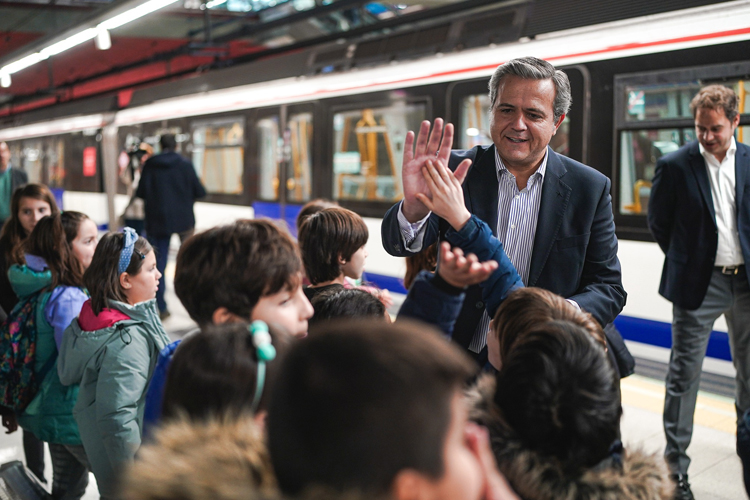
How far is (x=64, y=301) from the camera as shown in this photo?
2891 mm

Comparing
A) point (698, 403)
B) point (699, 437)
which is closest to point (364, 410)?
point (699, 437)

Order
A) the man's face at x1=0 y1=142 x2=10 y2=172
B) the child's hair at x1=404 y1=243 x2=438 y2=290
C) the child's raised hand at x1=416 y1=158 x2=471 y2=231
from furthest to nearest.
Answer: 1. the man's face at x1=0 y1=142 x2=10 y2=172
2. the child's hair at x1=404 y1=243 x2=438 y2=290
3. the child's raised hand at x1=416 y1=158 x2=471 y2=231

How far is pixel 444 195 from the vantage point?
1.82 m

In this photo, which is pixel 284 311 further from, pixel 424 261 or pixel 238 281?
pixel 424 261

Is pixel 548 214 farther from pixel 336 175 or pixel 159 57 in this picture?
pixel 159 57

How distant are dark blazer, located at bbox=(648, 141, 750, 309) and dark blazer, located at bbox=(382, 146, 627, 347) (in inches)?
58.9

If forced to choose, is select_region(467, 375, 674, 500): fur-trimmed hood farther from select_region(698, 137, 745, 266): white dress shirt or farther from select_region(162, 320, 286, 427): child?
select_region(698, 137, 745, 266): white dress shirt

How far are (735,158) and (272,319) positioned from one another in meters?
2.88

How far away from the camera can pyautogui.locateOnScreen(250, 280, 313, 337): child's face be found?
152 cm

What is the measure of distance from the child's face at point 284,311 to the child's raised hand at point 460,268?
335 mm

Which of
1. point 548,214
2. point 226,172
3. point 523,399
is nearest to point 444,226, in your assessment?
point 548,214

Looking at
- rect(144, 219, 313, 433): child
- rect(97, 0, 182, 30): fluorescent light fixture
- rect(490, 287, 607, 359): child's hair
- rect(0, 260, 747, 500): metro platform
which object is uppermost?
rect(97, 0, 182, 30): fluorescent light fixture

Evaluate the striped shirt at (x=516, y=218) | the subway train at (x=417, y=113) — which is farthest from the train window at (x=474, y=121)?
the striped shirt at (x=516, y=218)

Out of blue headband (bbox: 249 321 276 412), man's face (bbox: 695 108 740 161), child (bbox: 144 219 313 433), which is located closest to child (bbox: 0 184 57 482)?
child (bbox: 144 219 313 433)
